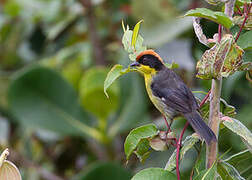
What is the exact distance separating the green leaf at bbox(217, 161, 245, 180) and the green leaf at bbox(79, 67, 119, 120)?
1.03 metres

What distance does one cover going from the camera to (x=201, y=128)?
0.96m

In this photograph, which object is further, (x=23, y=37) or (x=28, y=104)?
(x=23, y=37)

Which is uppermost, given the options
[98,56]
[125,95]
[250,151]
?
[98,56]

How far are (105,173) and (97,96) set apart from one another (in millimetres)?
359

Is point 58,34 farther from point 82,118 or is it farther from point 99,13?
point 82,118

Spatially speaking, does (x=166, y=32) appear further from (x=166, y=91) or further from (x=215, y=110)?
(x=215, y=110)

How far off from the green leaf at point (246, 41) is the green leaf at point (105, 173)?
89cm

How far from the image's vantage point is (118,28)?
8.68ft

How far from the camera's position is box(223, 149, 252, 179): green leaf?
996 millimetres

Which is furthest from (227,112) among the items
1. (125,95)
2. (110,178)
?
(125,95)

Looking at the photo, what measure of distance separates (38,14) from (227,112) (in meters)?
1.72

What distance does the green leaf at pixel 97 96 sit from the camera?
6.25 ft

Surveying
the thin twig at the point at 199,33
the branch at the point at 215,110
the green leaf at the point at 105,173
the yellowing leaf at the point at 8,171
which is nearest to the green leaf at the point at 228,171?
the branch at the point at 215,110

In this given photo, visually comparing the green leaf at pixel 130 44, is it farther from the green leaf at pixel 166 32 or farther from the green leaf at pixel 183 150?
the green leaf at pixel 166 32
